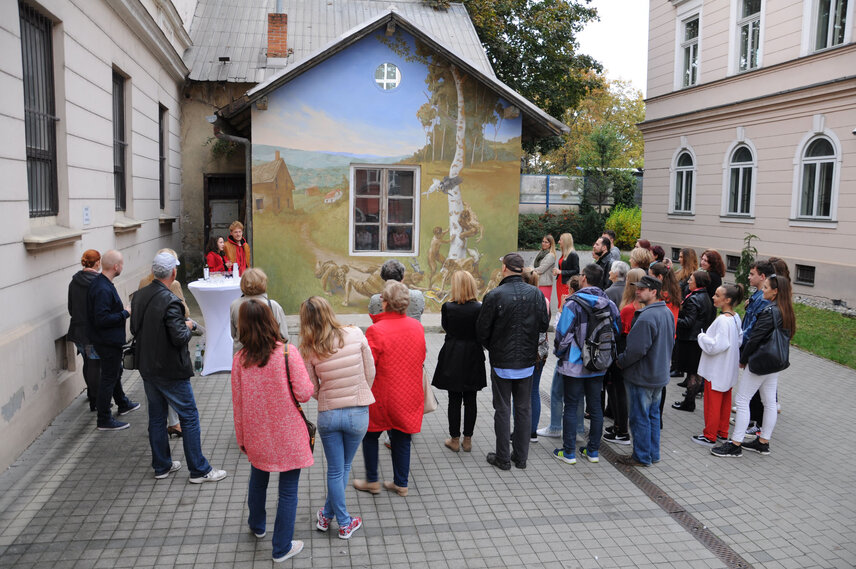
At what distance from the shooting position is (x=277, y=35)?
15.6 metres

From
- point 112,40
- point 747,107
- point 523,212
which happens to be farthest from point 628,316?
point 523,212

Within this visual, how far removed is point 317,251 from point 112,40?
4.42 m

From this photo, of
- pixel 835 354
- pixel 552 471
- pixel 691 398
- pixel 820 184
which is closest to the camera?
pixel 552 471

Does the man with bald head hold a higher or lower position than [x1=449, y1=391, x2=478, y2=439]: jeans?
higher

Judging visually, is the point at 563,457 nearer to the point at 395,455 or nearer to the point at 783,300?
the point at 395,455

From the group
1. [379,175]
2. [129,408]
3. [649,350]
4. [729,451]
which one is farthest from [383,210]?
[729,451]

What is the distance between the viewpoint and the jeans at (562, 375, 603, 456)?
5.92m

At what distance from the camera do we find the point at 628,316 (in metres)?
6.48

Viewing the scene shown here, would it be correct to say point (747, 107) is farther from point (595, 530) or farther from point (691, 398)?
point (595, 530)

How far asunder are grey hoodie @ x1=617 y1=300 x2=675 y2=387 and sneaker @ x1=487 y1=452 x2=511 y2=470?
1350 millimetres

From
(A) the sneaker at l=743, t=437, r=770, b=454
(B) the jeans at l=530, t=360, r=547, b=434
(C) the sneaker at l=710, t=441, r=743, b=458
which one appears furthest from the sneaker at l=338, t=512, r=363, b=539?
(A) the sneaker at l=743, t=437, r=770, b=454

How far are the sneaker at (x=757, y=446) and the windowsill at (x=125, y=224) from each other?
8.22 metres

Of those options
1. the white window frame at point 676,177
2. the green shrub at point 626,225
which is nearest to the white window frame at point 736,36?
the white window frame at point 676,177

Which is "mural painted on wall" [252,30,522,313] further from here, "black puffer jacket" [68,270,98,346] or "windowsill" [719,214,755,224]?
"windowsill" [719,214,755,224]
